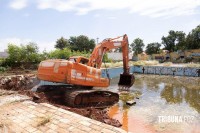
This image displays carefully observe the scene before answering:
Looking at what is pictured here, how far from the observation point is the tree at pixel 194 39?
57.6 metres

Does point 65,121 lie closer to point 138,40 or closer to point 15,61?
point 15,61

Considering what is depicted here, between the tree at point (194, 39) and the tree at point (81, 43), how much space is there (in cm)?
2669

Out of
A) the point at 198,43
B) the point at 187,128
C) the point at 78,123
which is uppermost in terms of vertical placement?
the point at 198,43

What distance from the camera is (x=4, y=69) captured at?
24.1m

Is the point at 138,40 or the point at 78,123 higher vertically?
the point at 138,40

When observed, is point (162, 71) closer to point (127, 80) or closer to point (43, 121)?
point (127, 80)

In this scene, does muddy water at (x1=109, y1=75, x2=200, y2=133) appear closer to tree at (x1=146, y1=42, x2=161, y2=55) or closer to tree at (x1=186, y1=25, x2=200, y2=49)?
tree at (x1=186, y1=25, x2=200, y2=49)

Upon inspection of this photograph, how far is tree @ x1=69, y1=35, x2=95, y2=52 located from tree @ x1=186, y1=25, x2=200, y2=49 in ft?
87.6

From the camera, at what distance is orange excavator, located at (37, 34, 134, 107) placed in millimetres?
9383

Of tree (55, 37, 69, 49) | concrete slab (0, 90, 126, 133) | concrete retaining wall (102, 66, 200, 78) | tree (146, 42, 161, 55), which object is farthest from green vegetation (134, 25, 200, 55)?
concrete slab (0, 90, 126, 133)

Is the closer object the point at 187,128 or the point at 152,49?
the point at 187,128

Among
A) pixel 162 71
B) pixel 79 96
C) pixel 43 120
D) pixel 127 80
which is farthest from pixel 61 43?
pixel 43 120

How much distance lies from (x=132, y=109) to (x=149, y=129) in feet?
8.48

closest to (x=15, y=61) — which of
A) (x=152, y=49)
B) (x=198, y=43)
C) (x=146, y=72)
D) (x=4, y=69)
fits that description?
(x=4, y=69)
